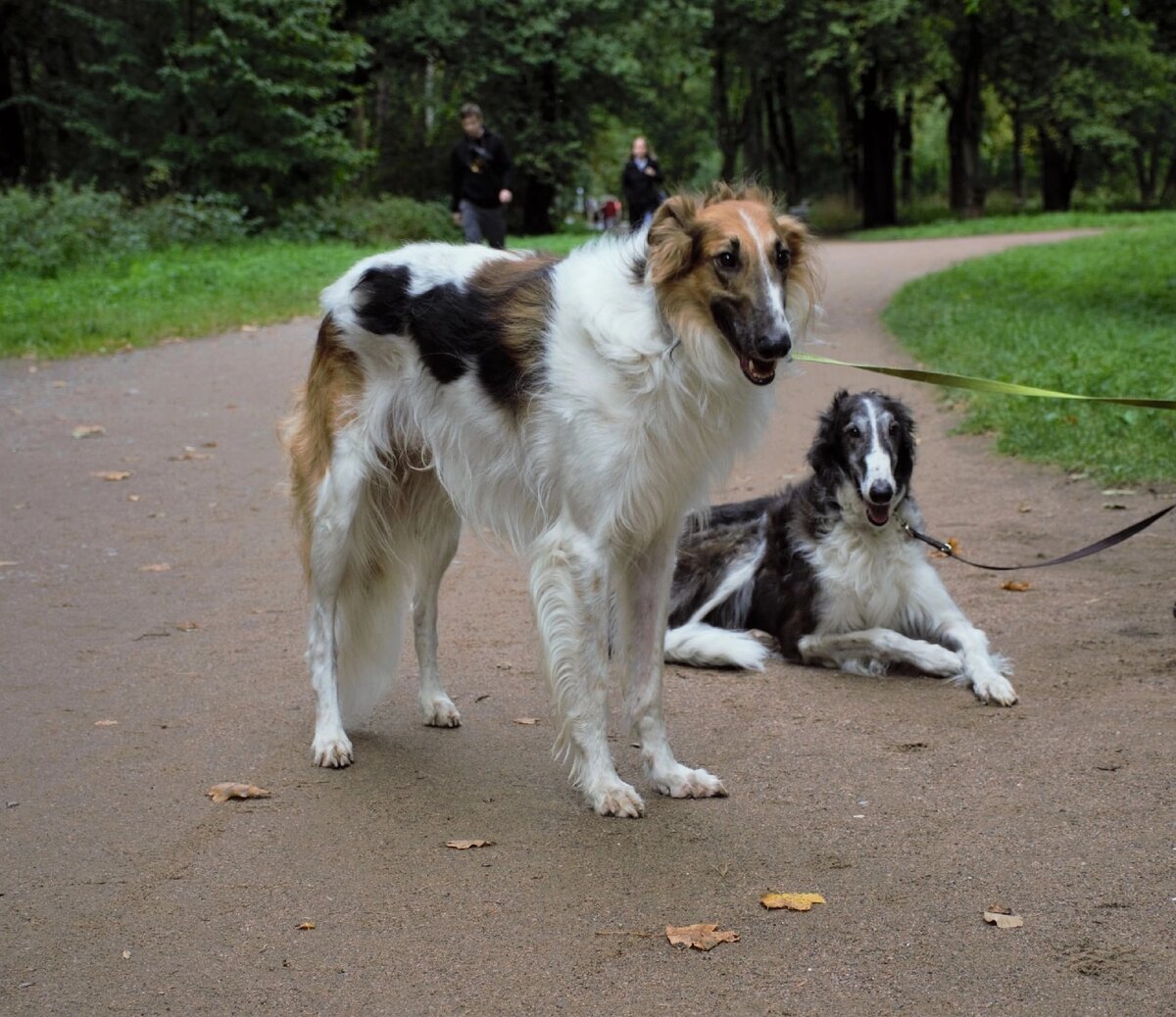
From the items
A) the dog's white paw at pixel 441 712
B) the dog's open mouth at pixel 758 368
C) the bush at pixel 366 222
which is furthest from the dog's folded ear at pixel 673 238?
the bush at pixel 366 222

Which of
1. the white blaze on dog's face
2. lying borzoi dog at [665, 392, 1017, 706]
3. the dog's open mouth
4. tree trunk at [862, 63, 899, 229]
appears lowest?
lying borzoi dog at [665, 392, 1017, 706]

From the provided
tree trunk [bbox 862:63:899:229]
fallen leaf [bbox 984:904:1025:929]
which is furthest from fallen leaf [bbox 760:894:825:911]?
tree trunk [bbox 862:63:899:229]

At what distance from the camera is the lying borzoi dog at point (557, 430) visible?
4.57m

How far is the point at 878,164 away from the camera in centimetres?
4450

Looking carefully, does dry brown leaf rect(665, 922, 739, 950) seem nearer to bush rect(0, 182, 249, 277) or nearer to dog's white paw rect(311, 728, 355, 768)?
dog's white paw rect(311, 728, 355, 768)

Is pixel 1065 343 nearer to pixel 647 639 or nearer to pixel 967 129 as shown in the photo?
pixel 647 639

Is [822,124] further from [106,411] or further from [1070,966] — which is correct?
[1070,966]

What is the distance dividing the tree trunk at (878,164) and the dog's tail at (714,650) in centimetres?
3928

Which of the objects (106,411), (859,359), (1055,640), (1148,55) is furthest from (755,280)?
(1148,55)

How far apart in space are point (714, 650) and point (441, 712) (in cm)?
145

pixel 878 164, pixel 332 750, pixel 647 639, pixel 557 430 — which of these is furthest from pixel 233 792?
pixel 878 164

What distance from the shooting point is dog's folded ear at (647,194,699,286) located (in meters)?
4.51

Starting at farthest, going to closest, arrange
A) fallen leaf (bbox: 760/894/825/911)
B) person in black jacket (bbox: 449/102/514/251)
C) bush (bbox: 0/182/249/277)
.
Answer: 1. bush (bbox: 0/182/249/277)
2. person in black jacket (bbox: 449/102/514/251)
3. fallen leaf (bbox: 760/894/825/911)

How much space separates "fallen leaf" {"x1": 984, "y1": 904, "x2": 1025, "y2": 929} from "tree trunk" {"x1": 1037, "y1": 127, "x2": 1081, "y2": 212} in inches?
1930
